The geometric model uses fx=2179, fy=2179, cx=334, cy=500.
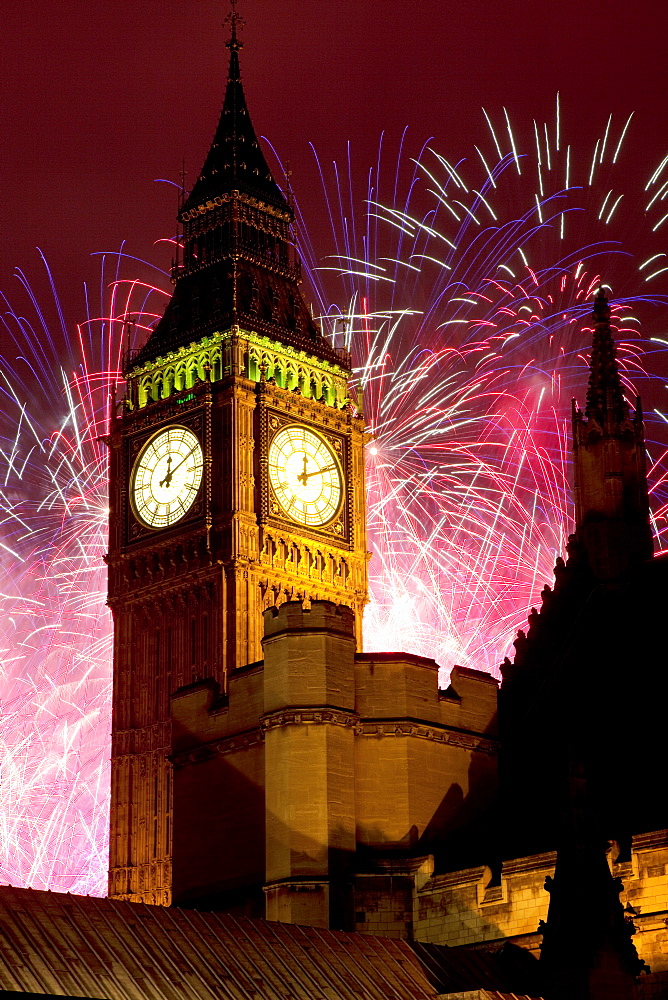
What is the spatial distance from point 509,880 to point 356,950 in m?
8.71

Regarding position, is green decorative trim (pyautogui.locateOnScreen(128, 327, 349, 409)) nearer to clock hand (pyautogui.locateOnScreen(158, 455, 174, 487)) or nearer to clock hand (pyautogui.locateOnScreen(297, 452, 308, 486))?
clock hand (pyautogui.locateOnScreen(158, 455, 174, 487))

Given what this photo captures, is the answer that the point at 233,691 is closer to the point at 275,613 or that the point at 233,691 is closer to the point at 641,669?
the point at 275,613

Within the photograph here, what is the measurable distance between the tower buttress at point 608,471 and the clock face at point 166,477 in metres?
32.6

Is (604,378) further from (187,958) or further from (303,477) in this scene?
(187,958)

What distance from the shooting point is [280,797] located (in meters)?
57.5

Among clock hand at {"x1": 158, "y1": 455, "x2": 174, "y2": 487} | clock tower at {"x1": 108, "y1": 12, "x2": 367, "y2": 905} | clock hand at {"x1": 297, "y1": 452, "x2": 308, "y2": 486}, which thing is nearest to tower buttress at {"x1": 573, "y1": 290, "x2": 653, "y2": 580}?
clock tower at {"x1": 108, "y1": 12, "x2": 367, "y2": 905}

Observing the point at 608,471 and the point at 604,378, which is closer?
the point at 608,471

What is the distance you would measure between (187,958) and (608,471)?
121 feet

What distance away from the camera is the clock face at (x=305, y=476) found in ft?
348

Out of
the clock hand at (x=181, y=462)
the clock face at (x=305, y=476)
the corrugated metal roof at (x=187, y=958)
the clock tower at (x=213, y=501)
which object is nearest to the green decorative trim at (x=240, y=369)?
the clock tower at (x=213, y=501)

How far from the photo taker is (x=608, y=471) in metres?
74.5

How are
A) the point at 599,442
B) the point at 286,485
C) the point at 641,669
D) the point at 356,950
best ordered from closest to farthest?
1. the point at 356,950
2. the point at 641,669
3. the point at 599,442
4. the point at 286,485

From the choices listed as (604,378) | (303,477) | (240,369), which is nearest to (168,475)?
(240,369)

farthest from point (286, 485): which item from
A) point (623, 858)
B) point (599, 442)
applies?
point (623, 858)
